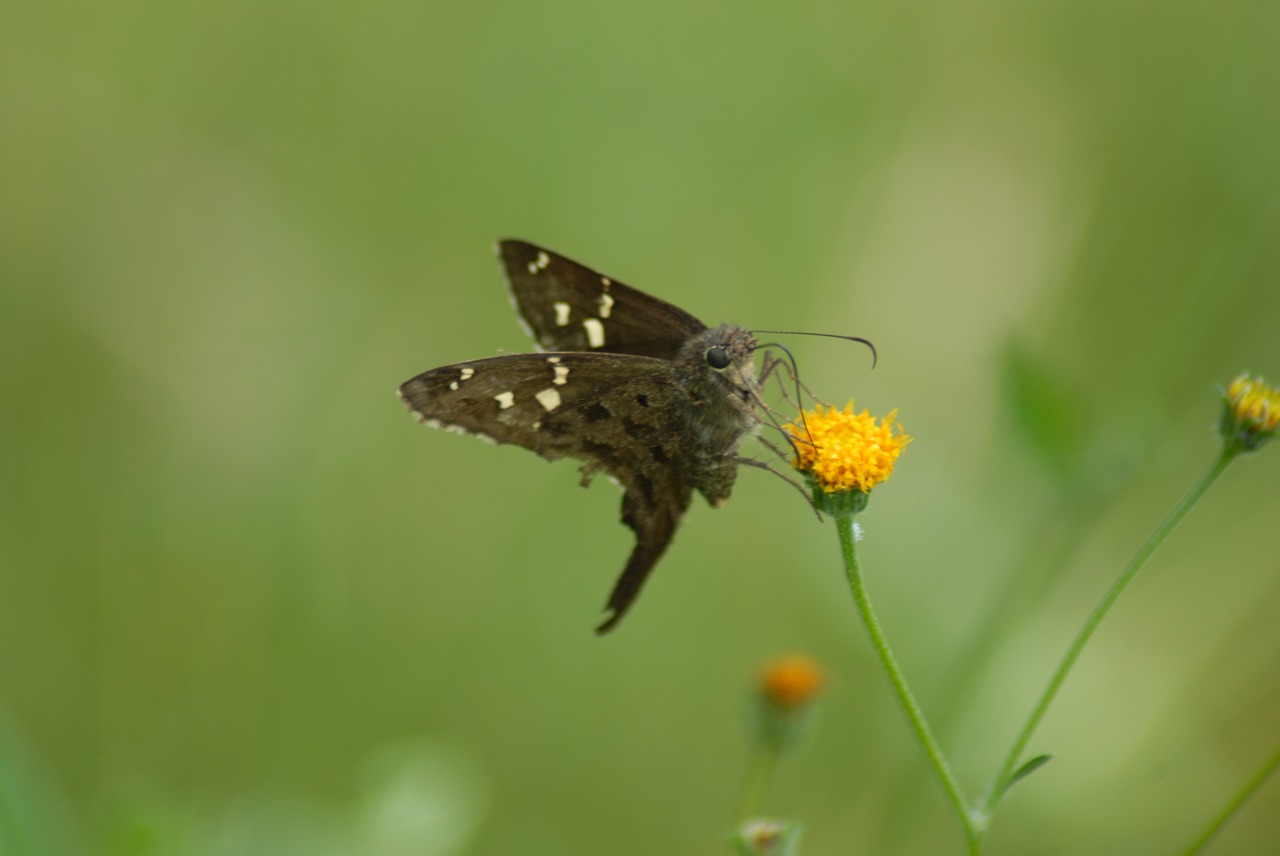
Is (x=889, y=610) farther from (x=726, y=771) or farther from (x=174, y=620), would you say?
(x=174, y=620)

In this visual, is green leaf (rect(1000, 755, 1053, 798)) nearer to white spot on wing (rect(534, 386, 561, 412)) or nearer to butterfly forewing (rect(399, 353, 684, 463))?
butterfly forewing (rect(399, 353, 684, 463))

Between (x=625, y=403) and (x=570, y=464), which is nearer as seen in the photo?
(x=625, y=403)

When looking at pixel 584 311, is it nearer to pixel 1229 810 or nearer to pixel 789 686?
pixel 789 686

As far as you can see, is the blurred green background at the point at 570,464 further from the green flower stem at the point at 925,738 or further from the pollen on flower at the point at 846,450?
the green flower stem at the point at 925,738

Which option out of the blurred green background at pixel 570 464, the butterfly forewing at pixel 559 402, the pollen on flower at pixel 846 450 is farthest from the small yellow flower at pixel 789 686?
the pollen on flower at pixel 846 450

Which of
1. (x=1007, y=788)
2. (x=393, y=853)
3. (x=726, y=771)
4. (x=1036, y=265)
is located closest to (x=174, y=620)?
(x=393, y=853)

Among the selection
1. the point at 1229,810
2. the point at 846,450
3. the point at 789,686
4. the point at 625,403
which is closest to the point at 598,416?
the point at 625,403
